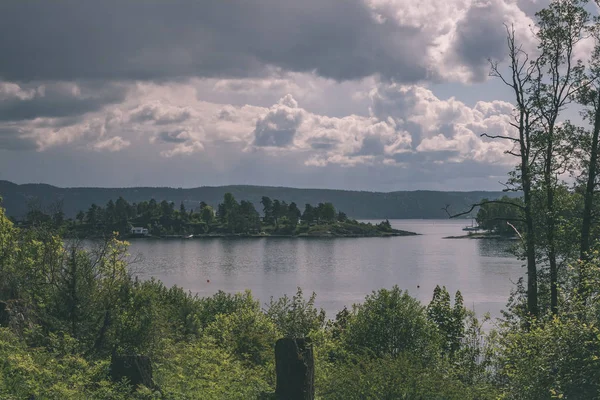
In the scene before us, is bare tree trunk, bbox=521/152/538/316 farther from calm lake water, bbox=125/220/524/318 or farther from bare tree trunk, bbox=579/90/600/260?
calm lake water, bbox=125/220/524/318

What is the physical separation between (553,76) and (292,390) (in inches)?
973

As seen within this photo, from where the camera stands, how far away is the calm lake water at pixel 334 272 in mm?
90750

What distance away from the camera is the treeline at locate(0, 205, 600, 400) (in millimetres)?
16922

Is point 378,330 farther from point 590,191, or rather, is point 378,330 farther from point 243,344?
point 590,191

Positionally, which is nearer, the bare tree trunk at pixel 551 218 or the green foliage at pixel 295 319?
the bare tree trunk at pixel 551 218

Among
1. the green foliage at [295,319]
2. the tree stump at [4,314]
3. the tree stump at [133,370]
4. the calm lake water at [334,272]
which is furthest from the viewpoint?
the calm lake water at [334,272]

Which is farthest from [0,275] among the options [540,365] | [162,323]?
[540,365]

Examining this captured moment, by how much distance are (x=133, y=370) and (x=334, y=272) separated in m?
108

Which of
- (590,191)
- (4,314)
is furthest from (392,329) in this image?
(4,314)

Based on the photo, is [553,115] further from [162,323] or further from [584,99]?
[162,323]

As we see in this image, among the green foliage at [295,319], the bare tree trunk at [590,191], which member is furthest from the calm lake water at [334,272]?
the bare tree trunk at [590,191]

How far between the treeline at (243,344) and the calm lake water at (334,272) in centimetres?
3477

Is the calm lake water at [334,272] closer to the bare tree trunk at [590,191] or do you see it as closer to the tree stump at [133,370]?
the bare tree trunk at [590,191]

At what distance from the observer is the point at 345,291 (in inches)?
3693
